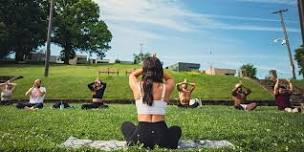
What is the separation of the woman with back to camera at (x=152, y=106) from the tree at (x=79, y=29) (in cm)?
9014

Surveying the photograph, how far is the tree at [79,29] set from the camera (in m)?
101

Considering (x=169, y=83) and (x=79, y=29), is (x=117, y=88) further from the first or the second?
(x=79, y=29)

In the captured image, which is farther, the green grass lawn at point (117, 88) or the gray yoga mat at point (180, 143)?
the green grass lawn at point (117, 88)

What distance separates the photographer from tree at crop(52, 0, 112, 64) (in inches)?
3969

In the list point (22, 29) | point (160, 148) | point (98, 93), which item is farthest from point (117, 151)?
point (22, 29)

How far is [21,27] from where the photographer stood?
92.1 metres

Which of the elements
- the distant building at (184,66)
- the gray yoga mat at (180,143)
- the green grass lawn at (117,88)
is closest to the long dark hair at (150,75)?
the gray yoga mat at (180,143)

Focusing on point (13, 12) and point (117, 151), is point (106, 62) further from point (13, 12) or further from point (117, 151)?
point (117, 151)

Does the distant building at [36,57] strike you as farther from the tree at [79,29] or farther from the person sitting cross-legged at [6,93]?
the person sitting cross-legged at [6,93]

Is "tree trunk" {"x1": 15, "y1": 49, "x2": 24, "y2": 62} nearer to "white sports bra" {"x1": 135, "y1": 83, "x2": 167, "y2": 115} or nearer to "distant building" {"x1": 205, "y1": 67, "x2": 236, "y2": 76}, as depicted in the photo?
"distant building" {"x1": 205, "y1": 67, "x2": 236, "y2": 76}

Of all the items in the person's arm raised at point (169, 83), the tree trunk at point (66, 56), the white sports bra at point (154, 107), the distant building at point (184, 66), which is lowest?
the white sports bra at point (154, 107)

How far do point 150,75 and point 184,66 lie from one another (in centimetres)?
8328

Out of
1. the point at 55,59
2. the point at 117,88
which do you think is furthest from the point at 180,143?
the point at 55,59

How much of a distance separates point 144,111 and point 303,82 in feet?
178
